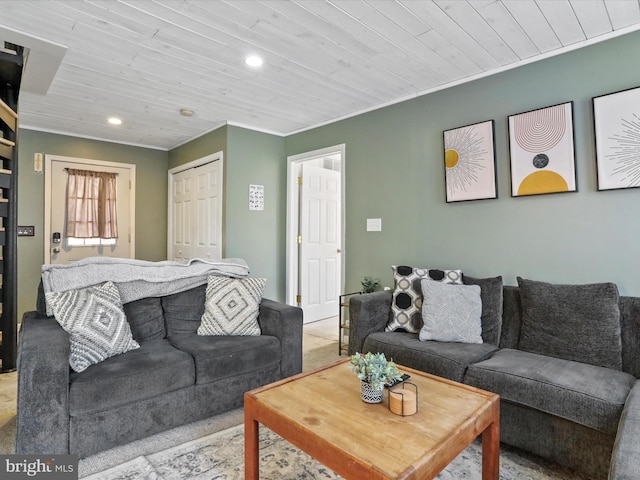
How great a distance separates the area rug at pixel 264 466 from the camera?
66.1 inches

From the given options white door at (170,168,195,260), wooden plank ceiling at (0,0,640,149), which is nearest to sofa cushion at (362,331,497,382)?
wooden plank ceiling at (0,0,640,149)

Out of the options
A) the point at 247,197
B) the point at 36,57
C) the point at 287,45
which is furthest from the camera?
the point at 247,197

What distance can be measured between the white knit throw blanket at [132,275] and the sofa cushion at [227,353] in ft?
1.23

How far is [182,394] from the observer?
2076 millimetres

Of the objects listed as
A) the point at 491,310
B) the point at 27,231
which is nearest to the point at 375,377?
the point at 491,310

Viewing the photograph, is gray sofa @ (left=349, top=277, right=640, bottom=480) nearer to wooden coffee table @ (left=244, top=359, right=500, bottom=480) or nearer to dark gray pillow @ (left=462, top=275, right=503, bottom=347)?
dark gray pillow @ (left=462, top=275, right=503, bottom=347)

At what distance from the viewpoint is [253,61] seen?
2.65m

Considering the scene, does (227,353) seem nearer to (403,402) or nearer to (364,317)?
(364,317)

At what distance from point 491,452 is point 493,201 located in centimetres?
187

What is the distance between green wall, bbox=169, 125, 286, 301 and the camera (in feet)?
13.6

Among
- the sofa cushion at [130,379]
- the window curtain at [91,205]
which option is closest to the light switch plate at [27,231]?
the window curtain at [91,205]

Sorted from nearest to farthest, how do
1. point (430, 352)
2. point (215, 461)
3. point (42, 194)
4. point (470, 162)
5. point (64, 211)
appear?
point (215, 461) → point (430, 352) → point (470, 162) → point (42, 194) → point (64, 211)

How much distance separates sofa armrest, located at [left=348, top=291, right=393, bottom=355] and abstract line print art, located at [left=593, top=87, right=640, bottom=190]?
1.63 meters

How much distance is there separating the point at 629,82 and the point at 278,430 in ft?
9.09
